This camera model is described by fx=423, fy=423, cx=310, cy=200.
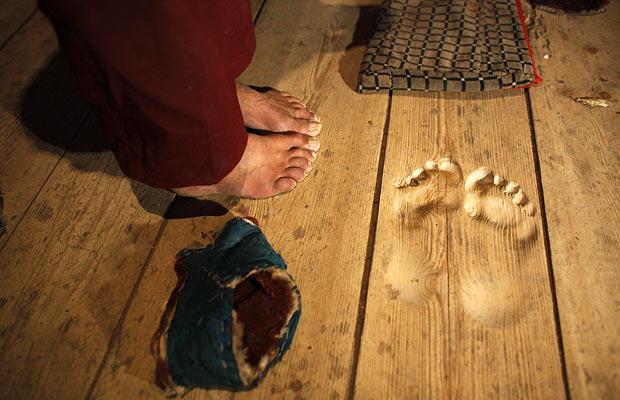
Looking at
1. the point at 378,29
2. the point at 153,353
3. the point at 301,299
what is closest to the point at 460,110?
the point at 378,29

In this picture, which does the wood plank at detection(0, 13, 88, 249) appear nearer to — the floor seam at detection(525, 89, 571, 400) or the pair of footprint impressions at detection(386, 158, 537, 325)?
the pair of footprint impressions at detection(386, 158, 537, 325)

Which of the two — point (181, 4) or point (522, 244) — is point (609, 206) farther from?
point (181, 4)

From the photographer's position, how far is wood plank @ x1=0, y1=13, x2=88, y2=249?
932mm

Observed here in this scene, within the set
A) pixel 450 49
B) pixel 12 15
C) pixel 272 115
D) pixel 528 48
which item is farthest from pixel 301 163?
pixel 12 15

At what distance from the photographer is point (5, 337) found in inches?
28.6

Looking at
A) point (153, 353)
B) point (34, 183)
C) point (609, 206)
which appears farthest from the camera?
point (34, 183)

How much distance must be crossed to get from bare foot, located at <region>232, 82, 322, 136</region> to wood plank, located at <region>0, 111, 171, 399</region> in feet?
0.85

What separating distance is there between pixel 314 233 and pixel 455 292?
0.90 ft

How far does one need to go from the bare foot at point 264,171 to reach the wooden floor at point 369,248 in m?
0.03

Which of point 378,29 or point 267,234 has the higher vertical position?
point 378,29

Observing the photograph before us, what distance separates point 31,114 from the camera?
1058mm

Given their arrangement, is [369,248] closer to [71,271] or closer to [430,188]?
[430,188]

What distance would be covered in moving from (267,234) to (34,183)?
0.54m

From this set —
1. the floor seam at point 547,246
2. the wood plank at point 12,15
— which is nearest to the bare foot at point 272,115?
the floor seam at point 547,246
